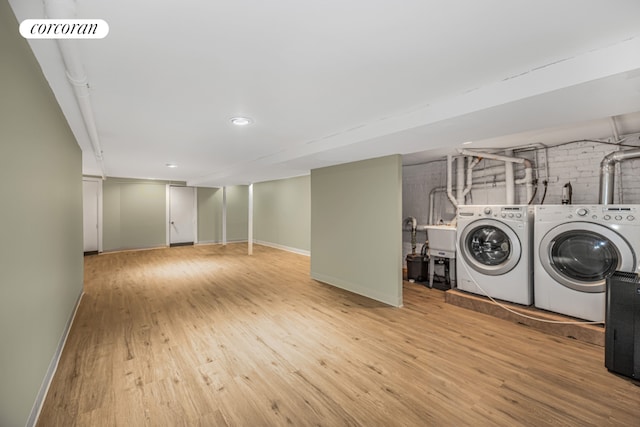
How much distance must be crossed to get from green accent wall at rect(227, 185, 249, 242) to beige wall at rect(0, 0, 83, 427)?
7140mm

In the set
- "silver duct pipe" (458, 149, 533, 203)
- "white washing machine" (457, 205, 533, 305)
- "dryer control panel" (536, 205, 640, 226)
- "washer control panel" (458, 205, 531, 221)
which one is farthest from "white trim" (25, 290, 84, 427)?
"silver duct pipe" (458, 149, 533, 203)

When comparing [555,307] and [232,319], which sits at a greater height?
[555,307]

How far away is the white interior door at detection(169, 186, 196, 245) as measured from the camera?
8555mm

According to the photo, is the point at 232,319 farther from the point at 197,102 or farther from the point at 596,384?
the point at 596,384

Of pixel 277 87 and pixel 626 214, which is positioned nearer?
pixel 277 87

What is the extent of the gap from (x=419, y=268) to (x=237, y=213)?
6.86 m

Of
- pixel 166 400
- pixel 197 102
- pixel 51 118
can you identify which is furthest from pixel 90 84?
pixel 166 400

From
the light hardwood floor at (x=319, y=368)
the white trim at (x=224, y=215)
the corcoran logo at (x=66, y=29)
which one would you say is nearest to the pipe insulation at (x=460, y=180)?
the light hardwood floor at (x=319, y=368)

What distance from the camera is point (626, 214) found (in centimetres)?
258

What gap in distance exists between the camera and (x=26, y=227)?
155 cm

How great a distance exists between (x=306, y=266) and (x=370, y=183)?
2836mm

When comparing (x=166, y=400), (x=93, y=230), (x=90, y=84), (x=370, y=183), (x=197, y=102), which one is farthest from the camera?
(x=93, y=230)

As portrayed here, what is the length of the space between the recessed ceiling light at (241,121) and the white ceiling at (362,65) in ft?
0.30

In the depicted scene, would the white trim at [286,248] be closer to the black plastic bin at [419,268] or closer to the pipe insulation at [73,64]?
the black plastic bin at [419,268]
